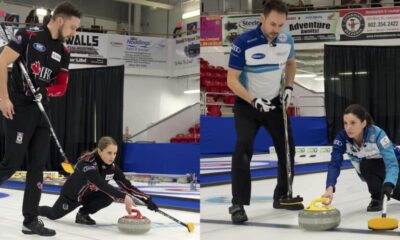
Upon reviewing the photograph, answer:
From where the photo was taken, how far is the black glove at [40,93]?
5.52 ft

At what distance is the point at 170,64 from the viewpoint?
274 inches

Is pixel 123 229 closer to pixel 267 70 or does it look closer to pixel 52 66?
pixel 52 66

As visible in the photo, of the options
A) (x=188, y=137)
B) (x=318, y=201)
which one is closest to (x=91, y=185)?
(x=318, y=201)

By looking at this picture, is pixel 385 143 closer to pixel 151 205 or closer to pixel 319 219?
pixel 319 219

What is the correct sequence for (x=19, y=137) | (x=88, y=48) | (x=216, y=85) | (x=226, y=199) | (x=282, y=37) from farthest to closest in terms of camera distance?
(x=88, y=48) → (x=216, y=85) → (x=226, y=199) → (x=282, y=37) → (x=19, y=137)

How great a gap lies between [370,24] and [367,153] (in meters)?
6.54

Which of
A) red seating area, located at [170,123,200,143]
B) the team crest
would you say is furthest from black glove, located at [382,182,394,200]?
red seating area, located at [170,123,200,143]

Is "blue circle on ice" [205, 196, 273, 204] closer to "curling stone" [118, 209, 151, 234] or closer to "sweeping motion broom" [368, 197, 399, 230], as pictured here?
"curling stone" [118, 209, 151, 234]

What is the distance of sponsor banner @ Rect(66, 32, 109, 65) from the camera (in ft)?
24.5

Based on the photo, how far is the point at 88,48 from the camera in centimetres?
766

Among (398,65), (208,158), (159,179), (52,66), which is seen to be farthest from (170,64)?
(52,66)

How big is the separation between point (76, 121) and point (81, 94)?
38cm

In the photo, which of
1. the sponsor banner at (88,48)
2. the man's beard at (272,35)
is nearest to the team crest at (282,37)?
the man's beard at (272,35)

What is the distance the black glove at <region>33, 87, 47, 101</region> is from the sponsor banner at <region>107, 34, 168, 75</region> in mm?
5733
